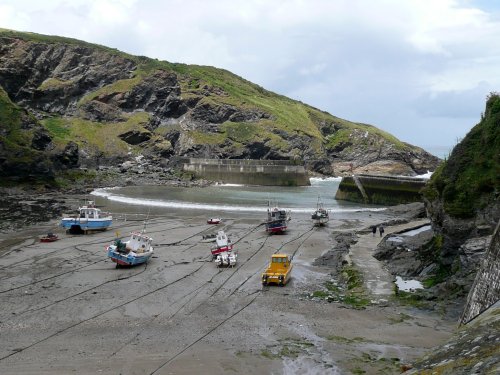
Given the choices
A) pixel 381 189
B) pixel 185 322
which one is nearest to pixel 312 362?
pixel 185 322

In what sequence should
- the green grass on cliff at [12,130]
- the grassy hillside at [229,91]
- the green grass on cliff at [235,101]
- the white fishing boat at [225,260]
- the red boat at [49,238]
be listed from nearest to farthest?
the white fishing boat at [225,260] < the red boat at [49,238] < the green grass on cliff at [12,130] < the green grass on cliff at [235,101] < the grassy hillside at [229,91]

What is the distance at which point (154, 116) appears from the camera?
471 feet

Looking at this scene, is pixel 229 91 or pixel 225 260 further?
pixel 229 91

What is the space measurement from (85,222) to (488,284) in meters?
38.9

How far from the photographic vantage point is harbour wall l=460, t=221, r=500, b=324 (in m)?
14.1

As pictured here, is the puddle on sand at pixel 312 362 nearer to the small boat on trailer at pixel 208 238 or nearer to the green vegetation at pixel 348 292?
the green vegetation at pixel 348 292

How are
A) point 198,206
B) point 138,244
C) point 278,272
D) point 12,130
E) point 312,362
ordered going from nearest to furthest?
point 312,362
point 278,272
point 138,244
point 198,206
point 12,130

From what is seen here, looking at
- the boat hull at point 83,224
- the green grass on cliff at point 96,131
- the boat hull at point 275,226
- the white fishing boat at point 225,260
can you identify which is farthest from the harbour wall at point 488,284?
the green grass on cliff at point 96,131

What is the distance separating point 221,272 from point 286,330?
11.8 m

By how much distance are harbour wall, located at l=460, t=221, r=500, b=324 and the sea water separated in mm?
49525

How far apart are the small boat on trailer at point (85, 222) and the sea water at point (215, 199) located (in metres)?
16.7

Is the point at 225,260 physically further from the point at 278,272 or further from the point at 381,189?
the point at 381,189

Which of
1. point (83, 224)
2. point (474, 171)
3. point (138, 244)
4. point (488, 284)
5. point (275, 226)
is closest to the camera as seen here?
point (488, 284)

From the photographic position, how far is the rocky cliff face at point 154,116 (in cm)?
13012
